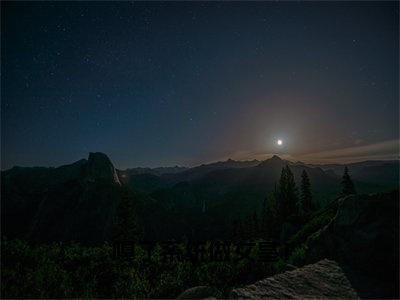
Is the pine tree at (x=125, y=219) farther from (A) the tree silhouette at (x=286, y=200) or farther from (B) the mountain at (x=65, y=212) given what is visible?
(B) the mountain at (x=65, y=212)

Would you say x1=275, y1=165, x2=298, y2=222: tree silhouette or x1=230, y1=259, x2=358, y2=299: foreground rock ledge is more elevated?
x1=230, y1=259, x2=358, y2=299: foreground rock ledge

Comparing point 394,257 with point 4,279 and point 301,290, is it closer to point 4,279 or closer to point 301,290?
point 301,290

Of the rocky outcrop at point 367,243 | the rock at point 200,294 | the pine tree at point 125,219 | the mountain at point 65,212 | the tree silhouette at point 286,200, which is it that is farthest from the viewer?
the mountain at point 65,212

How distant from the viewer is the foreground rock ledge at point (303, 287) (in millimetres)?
6613

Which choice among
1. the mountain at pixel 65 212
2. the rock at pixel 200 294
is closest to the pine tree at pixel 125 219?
the rock at pixel 200 294

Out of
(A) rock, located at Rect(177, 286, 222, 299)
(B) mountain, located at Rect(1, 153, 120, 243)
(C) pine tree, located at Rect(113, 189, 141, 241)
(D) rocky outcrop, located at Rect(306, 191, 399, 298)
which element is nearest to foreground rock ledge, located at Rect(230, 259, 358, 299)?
(D) rocky outcrop, located at Rect(306, 191, 399, 298)

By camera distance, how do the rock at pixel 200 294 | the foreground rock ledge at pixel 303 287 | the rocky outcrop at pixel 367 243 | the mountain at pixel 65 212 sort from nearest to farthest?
the foreground rock ledge at pixel 303 287, the rock at pixel 200 294, the rocky outcrop at pixel 367 243, the mountain at pixel 65 212

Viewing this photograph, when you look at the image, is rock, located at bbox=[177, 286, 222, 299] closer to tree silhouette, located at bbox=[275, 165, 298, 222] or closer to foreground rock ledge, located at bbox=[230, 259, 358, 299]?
foreground rock ledge, located at bbox=[230, 259, 358, 299]

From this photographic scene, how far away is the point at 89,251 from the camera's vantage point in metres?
11.8

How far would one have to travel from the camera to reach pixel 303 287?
712 cm

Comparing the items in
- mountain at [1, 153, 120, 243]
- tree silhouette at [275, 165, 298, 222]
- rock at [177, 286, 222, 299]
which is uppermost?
rock at [177, 286, 222, 299]

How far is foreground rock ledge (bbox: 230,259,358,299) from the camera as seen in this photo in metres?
6.61

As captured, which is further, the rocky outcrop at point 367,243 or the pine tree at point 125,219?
the pine tree at point 125,219

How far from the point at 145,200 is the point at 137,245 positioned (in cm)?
14581
